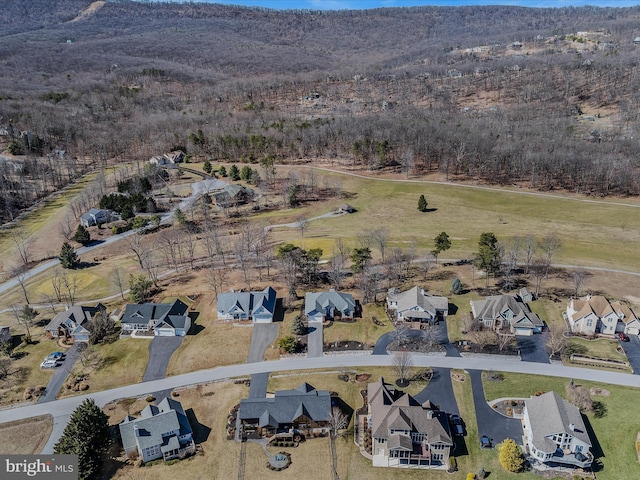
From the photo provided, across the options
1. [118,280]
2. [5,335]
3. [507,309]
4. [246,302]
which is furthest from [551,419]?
[5,335]

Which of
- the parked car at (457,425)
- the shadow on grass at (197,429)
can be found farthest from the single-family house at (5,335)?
the parked car at (457,425)

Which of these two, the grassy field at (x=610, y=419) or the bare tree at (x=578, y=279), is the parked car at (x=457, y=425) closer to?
the grassy field at (x=610, y=419)

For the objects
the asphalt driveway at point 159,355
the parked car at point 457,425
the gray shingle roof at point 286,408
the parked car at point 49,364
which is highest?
the gray shingle roof at point 286,408

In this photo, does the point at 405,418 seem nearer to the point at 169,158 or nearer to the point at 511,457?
the point at 511,457

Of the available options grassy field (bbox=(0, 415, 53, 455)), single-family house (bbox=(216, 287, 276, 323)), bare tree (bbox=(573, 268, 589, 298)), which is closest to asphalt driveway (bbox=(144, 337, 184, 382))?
single-family house (bbox=(216, 287, 276, 323))

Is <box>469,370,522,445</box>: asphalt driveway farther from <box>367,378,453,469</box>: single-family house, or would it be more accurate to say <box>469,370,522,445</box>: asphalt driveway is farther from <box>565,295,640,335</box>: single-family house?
<box>565,295,640,335</box>: single-family house

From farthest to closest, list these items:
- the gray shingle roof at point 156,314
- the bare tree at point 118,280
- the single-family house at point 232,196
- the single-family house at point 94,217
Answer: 1. the single-family house at point 232,196
2. the single-family house at point 94,217
3. the bare tree at point 118,280
4. the gray shingle roof at point 156,314

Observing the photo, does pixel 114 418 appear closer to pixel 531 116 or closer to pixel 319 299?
pixel 319 299
